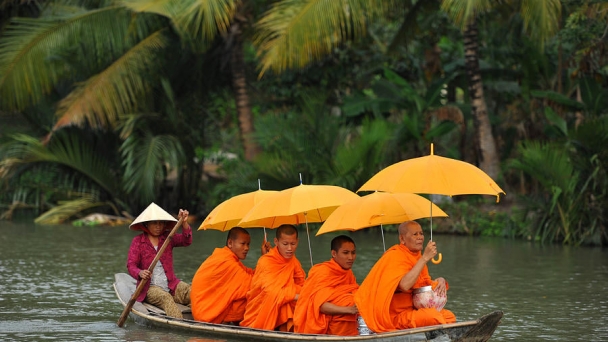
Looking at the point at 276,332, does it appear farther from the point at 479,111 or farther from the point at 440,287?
the point at 479,111

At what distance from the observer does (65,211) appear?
84.9 feet

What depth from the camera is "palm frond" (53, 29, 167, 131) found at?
24.0 meters

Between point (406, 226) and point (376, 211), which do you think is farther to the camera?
point (376, 211)

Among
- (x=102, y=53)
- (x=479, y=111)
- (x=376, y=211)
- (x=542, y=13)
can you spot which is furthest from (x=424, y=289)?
(x=102, y=53)

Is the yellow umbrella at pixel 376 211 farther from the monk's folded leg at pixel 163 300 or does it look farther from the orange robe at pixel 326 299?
the monk's folded leg at pixel 163 300

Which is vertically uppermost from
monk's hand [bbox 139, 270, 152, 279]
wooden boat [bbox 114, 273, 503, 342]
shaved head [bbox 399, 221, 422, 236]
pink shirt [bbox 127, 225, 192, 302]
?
shaved head [bbox 399, 221, 422, 236]

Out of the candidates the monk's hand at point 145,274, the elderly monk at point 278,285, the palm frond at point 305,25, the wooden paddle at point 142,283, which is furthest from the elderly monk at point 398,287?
the palm frond at point 305,25

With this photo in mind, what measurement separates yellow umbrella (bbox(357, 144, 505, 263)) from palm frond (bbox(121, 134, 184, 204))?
16.0 meters

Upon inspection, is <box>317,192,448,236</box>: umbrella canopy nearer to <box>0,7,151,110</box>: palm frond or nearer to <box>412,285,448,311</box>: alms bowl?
<box>412,285,448,311</box>: alms bowl

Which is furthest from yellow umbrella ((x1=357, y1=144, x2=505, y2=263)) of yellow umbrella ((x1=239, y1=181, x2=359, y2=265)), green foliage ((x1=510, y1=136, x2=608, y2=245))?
green foliage ((x1=510, y1=136, x2=608, y2=245))

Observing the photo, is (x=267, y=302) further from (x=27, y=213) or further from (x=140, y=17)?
(x=27, y=213)

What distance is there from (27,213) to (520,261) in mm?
15572

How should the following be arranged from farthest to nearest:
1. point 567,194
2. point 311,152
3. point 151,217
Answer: point 311,152 < point 567,194 < point 151,217

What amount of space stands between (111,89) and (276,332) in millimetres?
15254
